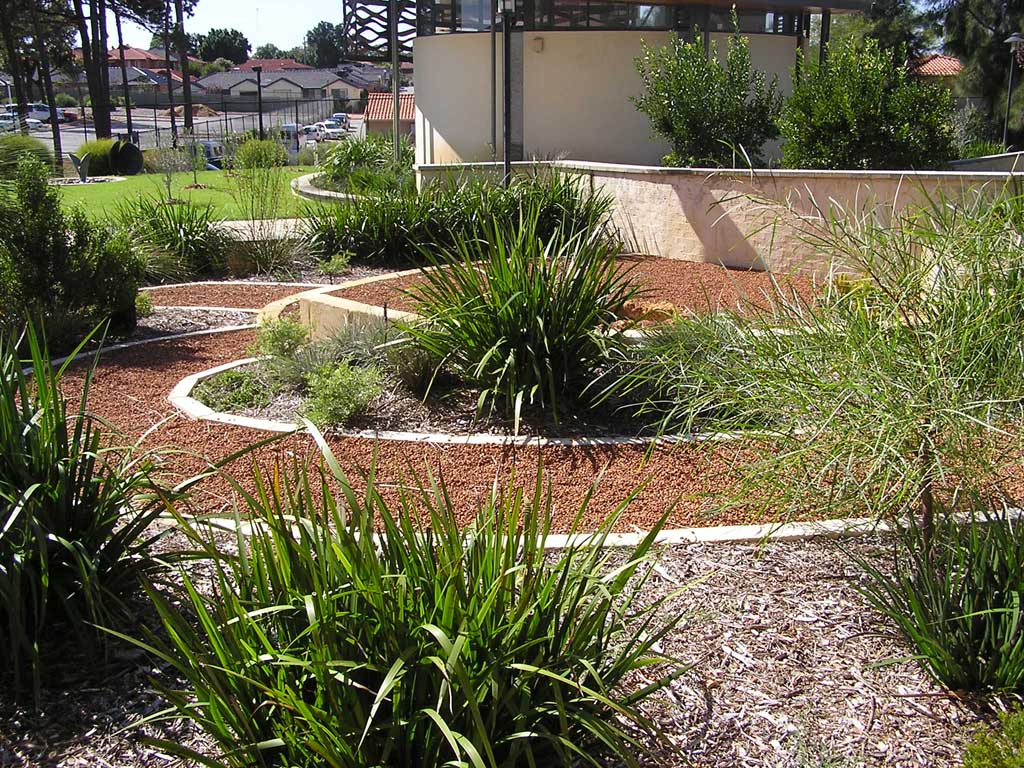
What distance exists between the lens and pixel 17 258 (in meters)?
8.74

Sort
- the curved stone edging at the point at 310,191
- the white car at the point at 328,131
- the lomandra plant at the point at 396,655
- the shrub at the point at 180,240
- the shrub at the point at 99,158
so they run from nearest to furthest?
1. the lomandra plant at the point at 396,655
2. the shrub at the point at 180,240
3. the curved stone edging at the point at 310,191
4. the shrub at the point at 99,158
5. the white car at the point at 328,131

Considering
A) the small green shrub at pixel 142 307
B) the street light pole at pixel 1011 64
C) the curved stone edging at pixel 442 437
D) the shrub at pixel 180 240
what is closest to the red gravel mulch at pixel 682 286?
the curved stone edging at pixel 442 437

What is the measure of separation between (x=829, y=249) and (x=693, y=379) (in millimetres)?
1071

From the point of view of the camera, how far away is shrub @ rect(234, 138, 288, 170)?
1468 centimetres

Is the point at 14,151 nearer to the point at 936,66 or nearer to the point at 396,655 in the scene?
the point at 396,655

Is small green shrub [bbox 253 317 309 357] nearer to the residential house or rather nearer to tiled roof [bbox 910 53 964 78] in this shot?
tiled roof [bbox 910 53 964 78]

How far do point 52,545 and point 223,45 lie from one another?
476 ft

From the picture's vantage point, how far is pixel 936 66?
186 feet

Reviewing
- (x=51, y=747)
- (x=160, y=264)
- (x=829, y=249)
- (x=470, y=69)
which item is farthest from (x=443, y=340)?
(x=470, y=69)

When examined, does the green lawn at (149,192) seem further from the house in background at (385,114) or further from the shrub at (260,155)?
the house in background at (385,114)

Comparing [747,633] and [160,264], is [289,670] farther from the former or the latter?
[160,264]

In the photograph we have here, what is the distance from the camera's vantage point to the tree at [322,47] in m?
140

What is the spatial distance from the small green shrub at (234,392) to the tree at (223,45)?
140 m

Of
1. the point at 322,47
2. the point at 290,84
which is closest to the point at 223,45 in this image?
the point at 322,47
